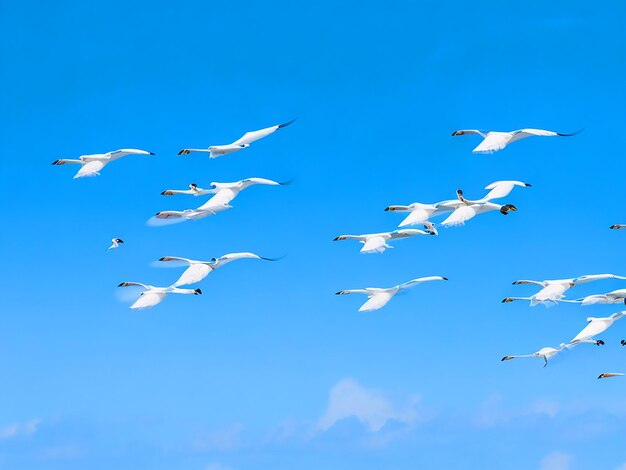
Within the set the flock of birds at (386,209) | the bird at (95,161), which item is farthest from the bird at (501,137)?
the bird at (95,161)

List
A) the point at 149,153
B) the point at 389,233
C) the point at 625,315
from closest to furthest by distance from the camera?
the point at 149,153 → the point at 389,233 → the point at 625,315

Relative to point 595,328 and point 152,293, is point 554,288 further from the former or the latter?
point 152,293

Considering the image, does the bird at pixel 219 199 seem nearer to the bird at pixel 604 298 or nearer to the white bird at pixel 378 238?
the white bird at pixel 378 238

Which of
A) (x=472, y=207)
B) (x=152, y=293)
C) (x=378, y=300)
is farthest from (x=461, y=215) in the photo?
(x=152, y=293)

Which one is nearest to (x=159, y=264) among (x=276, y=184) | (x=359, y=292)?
(x=276, y=184)

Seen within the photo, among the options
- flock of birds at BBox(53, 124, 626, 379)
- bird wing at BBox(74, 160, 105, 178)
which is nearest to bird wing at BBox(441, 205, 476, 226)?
flock of birds at BBox(53, 124, 626, 379)

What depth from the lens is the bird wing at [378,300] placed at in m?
76.8

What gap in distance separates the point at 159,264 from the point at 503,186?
1718cm

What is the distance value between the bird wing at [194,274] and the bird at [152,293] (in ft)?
2.53

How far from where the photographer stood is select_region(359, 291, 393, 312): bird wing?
76750 millimetres

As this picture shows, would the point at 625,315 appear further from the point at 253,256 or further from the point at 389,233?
the point at 253,256

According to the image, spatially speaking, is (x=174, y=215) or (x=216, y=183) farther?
(x=216, y=183)

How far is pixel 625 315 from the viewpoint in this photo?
8000cm

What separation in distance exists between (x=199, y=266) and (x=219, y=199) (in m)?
3.87
